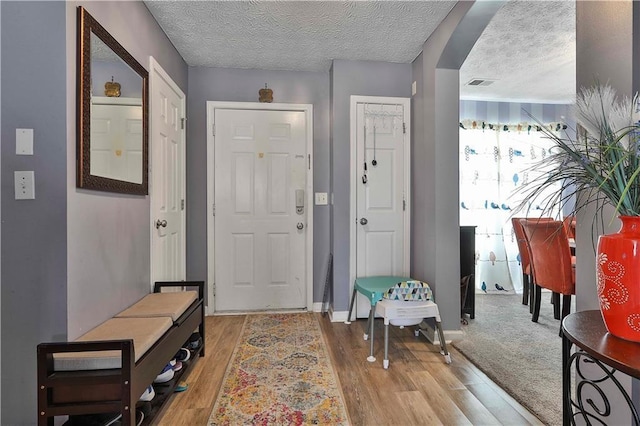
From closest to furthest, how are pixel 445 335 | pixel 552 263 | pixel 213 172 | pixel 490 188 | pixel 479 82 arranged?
pixel 445 335, pixel 552 263, pixel 213 172, pixel 479 82, pixel 490 188

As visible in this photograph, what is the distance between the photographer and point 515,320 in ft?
9.97

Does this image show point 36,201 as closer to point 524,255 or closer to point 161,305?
point 161,305

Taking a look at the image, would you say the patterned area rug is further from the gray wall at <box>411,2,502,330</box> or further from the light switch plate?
the light switch plate

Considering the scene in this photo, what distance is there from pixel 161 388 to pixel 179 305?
1.39 ft

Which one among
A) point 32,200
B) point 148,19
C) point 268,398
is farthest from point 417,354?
point 148,19

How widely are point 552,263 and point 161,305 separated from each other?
9.80ft

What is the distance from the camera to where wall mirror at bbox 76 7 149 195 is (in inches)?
59.2

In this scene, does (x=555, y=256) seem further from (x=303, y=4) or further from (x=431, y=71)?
(x=303, y=4)

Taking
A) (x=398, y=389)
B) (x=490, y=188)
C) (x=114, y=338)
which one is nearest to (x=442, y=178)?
(x=398, y=389)

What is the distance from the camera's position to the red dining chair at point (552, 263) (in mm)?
2719

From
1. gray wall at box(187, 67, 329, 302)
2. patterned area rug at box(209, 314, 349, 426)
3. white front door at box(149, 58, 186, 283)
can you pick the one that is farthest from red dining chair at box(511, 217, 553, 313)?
white front door at box(149, 58, 186, 283)

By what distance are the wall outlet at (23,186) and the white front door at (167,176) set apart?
930 millimetres

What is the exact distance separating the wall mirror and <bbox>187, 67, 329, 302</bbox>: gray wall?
99 cm

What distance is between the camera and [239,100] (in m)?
3.25
